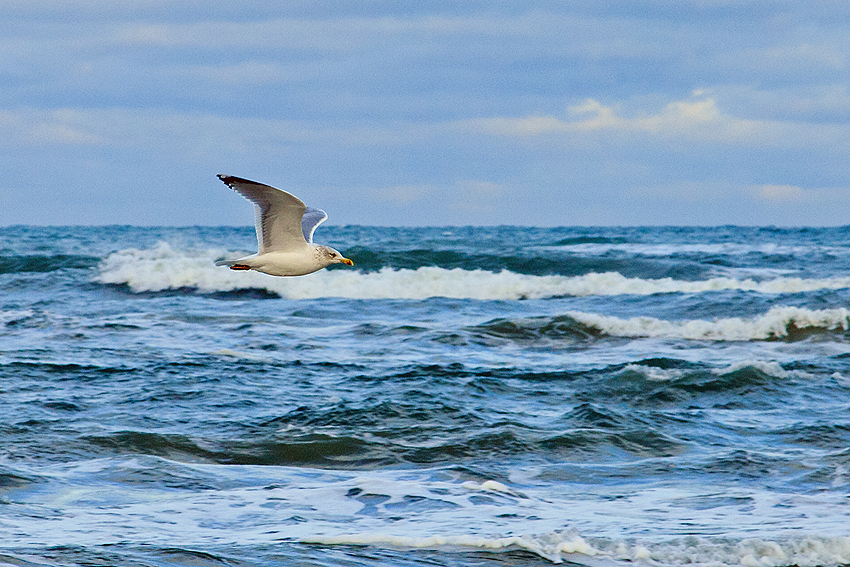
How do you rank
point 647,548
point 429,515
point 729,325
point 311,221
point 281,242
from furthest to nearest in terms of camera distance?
point 729,325
point 311,221
point 281,242
point 429,515
point 647,548

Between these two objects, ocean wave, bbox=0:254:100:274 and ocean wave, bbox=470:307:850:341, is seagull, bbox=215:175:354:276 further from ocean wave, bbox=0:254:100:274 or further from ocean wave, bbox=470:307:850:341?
ocean wave, bbox=0:254:100:274

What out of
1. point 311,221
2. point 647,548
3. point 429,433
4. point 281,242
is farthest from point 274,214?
point 647,548

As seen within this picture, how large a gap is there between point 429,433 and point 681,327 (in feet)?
24.2

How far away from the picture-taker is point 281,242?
7.27 meters

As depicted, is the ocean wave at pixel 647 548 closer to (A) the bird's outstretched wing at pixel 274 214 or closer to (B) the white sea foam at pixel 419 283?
(A) the bird's outstretched wing at pixel 274 214

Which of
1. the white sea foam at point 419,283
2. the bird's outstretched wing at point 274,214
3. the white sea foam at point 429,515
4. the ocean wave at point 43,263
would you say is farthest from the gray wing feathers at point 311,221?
the ocean wave at point 43,263

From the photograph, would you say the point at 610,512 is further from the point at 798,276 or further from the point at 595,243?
the point at 595,243

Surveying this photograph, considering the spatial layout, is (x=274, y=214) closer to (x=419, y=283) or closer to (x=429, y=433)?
(x=429, y=433)

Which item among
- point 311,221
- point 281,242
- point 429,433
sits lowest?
point 429,433

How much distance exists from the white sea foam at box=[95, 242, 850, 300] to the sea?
2.71 meters

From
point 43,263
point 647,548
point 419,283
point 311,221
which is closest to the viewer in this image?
point 647,548

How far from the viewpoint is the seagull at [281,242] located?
6.75 metres

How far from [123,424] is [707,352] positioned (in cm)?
758

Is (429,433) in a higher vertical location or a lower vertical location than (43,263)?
lower
